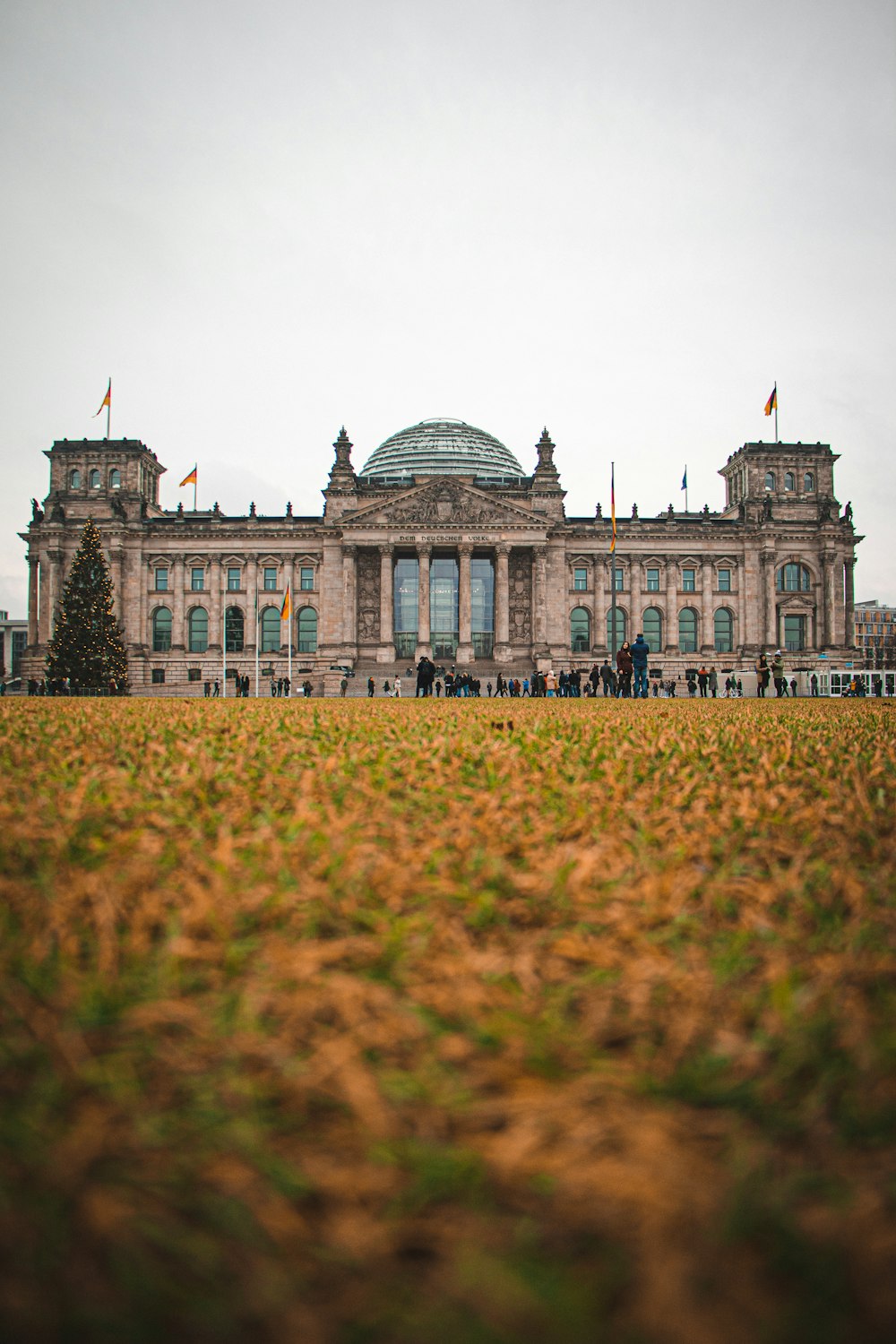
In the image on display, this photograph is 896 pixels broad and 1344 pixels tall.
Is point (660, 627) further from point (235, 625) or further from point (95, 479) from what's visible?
point (95, 479)

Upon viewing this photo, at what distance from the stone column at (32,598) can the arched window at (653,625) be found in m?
47.8

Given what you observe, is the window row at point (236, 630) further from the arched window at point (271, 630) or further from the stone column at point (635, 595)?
the stone column at point (635, 595)

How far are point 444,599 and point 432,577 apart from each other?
6.35 feet

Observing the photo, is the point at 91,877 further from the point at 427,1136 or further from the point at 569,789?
the point at 569,789

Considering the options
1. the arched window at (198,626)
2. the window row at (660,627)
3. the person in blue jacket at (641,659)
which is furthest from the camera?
the window row at (660,627)

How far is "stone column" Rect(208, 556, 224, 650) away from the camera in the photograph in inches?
2549

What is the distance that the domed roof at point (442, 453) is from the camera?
73625 mm

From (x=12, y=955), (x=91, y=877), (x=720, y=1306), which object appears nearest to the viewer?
(x=720, y=1306)

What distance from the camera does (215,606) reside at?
65188 millimetres

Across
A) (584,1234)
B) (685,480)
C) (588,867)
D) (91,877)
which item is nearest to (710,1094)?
(584,1234)

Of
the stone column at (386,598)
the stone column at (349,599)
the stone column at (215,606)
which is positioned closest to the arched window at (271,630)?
the stone column at (215,606)

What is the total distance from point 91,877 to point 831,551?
7202 cm

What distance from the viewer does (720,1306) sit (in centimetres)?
86

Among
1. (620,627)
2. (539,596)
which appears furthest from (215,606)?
(620,627)
